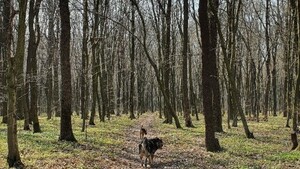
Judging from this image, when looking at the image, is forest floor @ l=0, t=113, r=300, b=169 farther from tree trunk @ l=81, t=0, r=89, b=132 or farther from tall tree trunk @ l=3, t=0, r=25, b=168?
tree trunk @ l=81, t=0, r=89, b=132

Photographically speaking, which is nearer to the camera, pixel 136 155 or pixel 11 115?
pixel 11 115

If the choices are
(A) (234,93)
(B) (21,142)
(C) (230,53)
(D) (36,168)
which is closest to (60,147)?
(B) (21,142)

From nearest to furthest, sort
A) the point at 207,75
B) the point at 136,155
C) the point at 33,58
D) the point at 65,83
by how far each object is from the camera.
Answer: the point at 136,155 < the point at 207,75 < the point at 65,83 < the point at 33,58

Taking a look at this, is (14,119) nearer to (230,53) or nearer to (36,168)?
(36,168)

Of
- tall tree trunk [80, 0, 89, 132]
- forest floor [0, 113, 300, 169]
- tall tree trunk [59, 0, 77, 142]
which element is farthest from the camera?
tall tree trunk [80, 0, 89, 132]

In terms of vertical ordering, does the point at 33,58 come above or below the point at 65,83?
above

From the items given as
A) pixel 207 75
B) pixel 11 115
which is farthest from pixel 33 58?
pixel 11 115

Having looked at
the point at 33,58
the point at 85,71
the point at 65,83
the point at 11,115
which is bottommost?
the point at 11,115

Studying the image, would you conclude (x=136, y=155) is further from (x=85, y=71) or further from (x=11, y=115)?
(x=85, y=71)

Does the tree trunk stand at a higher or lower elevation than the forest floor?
higher

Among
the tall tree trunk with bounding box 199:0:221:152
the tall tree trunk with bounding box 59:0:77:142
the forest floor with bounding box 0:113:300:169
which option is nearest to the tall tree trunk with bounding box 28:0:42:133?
the forest floor with bounding box 0:113:300:169

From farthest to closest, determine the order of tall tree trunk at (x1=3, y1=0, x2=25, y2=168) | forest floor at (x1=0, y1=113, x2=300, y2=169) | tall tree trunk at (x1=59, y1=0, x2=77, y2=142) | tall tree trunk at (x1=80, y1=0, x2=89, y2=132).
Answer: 1. tall tree trunk at (x1=80, y1=0, x2=89, y2=132)
2. tall tree trunk at (x1=59, y1=0, x2=77, y2=142)
3. forest floor at (x1=0, y1=113, x2=300, y2=169)
4. tall tree trunk at (x1=3, y1=0, x2=25, y2=168)

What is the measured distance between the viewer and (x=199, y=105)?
2682 inches

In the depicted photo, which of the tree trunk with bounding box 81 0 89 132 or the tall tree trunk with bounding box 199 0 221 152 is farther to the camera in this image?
the tree trunk with bounding box 81 0 89 132
